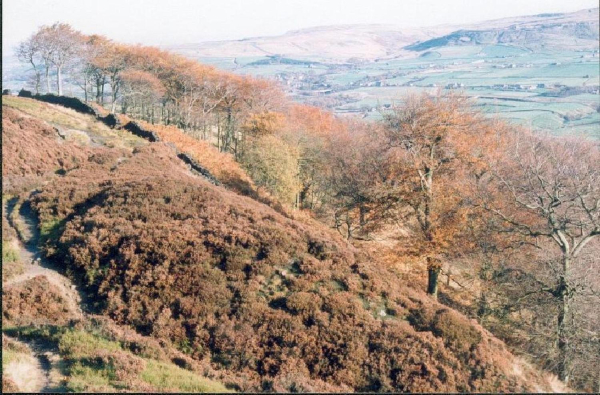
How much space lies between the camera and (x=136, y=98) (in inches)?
2247

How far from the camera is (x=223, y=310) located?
496 inches

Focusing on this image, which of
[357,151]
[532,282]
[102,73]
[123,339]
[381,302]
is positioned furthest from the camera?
[102,73]

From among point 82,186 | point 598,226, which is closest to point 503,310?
point 598,226

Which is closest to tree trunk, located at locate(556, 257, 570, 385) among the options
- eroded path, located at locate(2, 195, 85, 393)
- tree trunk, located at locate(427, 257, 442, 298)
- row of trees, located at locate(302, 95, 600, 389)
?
row of trees, located at locate(302, 95, 600, 389)

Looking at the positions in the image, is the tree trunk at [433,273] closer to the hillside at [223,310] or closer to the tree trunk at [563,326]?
the tree trunk at [563,326]

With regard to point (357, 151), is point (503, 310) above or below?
below

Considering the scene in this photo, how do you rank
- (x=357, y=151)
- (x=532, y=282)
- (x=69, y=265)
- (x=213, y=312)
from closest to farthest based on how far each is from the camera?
(x=213, y=312) < (x=69, y=265) < (x=532, y=282) < (x=357, y=151)

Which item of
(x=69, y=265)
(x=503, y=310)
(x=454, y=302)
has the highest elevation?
(x=69, y=265)

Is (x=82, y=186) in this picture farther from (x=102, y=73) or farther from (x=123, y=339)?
(x=102, y=73)

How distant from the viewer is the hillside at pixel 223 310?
10367 millimetres

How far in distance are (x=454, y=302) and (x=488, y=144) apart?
33.8ft

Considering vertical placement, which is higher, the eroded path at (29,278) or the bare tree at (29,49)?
the bare tree at (29,49)

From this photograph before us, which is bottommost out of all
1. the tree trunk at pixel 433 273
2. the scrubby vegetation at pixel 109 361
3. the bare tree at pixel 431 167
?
the tree trunk at pixel 433 273

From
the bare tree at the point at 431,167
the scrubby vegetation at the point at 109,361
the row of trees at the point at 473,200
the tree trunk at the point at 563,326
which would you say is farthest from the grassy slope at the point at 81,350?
the bare tree at the point at 431,167
